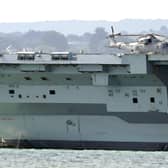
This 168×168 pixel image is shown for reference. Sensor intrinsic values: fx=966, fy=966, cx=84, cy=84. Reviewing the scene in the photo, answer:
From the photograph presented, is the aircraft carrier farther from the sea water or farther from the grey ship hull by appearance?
the sea water

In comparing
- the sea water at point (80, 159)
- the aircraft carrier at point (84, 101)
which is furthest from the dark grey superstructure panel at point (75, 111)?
the sea water at point (80, 159)

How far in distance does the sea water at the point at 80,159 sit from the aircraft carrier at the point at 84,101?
1348 mm

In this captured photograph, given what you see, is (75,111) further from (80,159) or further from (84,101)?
(80,159)

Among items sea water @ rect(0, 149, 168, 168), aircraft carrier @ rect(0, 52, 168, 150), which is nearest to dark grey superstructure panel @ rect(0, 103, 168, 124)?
aircraft carrier @ rect(0, 52, 168, 150)

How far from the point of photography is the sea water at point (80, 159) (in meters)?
36.8

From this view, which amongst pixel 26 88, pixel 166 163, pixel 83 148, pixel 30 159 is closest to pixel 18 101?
pixel 26 88

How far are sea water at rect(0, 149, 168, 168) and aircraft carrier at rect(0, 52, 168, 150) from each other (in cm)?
135

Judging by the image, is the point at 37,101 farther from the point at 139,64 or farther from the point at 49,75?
the point at 139,64

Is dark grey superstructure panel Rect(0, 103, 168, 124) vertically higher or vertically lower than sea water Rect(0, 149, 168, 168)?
higher

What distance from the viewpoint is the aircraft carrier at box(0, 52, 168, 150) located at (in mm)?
45000

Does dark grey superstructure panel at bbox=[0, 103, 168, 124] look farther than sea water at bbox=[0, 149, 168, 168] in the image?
Yes

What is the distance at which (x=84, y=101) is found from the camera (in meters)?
45.8

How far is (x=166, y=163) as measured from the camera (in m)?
38.2

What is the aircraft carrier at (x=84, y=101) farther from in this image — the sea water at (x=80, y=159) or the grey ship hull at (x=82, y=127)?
the sea water at (x=80, y=159)
